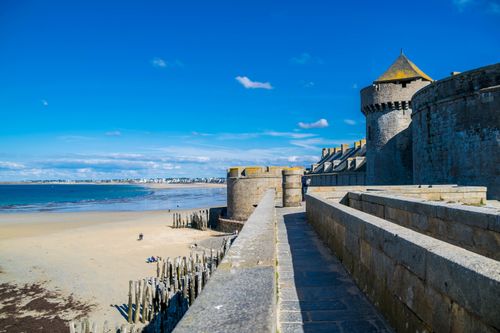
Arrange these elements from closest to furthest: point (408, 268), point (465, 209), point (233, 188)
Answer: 1. point (408, 268)
2. point (465, 209)
3. point (233, 188)

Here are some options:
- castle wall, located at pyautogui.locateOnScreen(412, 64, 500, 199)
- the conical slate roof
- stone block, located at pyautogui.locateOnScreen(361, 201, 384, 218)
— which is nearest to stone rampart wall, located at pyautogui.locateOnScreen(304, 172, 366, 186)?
the conical slate roof

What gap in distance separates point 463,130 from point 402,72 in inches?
538

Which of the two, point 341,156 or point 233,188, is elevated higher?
point 341,156

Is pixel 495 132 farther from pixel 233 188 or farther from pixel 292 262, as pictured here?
pixel 233 188

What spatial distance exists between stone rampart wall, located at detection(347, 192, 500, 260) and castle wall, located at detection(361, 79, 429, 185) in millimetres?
20781

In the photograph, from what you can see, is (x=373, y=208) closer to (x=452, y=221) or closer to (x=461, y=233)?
(x=452, y=221)

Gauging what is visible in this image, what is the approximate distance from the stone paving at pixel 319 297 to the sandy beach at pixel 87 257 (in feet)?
27.4

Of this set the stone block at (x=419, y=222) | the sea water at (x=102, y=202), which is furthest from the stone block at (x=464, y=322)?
the sea water at (x=102, y=202)

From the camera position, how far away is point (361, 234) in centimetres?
398

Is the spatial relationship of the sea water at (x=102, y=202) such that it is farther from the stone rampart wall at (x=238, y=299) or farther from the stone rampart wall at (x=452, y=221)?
the stone rampart wall at (x=238, y=299)

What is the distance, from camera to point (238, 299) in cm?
220

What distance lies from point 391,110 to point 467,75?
1229cm

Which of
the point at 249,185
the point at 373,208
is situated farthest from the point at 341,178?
the point at 373,208

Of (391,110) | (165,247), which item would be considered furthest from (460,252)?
(391,110)
